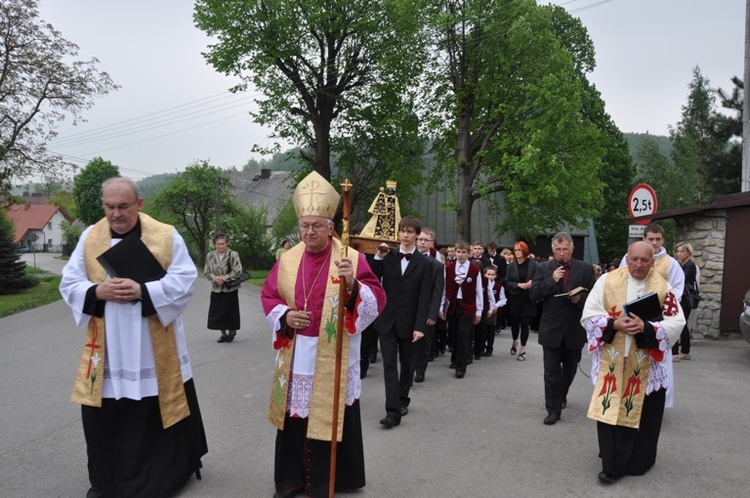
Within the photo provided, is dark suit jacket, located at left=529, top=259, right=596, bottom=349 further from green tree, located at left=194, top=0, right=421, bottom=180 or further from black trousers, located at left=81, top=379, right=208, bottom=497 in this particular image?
green tree, located at left=194, top=0, right=421, bottom=180

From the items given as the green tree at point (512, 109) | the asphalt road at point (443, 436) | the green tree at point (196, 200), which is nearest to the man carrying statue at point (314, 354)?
the asphalt road at point (443, 436)

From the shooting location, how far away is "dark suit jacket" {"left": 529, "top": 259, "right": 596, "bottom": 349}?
6191 millimetres

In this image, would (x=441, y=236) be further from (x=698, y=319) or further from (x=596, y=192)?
(x=698, y=319)

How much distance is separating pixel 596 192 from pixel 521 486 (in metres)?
21.1

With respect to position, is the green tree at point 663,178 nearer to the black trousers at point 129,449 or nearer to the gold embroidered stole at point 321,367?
the gold embroidered stole at point 321,367

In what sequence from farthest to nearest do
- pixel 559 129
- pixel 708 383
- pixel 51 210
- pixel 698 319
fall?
1. pixel 51 210
2. pixel 559 129
3. pixel 698 319
4. pixel 708 383

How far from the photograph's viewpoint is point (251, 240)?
40.6 m

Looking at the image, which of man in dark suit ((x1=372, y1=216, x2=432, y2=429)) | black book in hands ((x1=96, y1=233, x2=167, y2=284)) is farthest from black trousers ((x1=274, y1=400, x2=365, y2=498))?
man in dark suit ((x1=372, y1=216, x2=432, y2=429))

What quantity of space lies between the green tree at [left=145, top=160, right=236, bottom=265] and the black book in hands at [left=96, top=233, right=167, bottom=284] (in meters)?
42.4

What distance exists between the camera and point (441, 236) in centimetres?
3788

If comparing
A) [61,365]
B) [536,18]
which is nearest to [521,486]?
[61,365]

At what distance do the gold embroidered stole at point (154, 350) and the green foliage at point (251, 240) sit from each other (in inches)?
1442

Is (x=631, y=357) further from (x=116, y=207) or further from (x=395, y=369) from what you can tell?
(x=116, y=207)

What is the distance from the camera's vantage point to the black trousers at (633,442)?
4.75 m
